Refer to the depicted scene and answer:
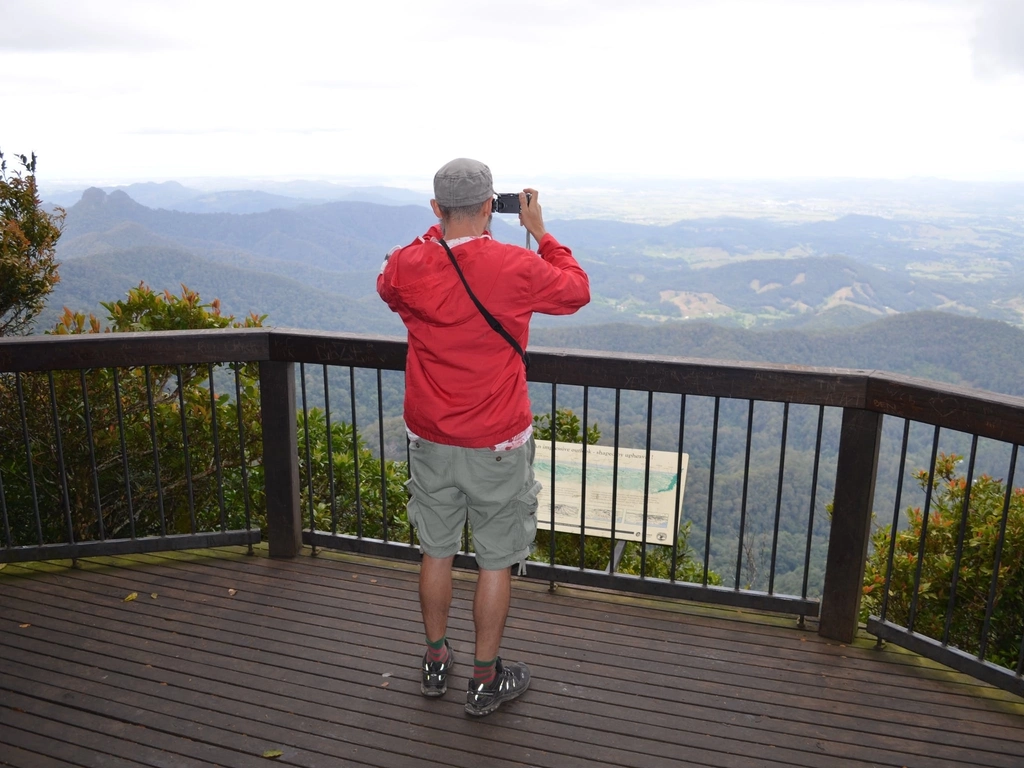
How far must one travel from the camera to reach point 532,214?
221 centimetres

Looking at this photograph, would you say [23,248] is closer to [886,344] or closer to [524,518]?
[524,518]

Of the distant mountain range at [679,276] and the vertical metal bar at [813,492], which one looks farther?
the distant mountain range at [679,276]

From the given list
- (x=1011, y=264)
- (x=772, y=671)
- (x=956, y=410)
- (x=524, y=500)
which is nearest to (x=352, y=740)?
(x=524, y=500)

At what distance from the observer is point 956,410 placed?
245cm

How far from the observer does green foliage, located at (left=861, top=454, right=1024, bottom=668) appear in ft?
11.2

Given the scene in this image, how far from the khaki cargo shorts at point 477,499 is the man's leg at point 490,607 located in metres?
0.04

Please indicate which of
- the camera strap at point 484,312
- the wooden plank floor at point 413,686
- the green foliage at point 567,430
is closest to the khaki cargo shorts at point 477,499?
the camera strap at point 484,312

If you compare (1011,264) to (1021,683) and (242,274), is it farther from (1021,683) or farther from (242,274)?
(1021,683)

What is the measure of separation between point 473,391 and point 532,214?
0.55 m

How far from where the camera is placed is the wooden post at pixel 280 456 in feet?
10.9

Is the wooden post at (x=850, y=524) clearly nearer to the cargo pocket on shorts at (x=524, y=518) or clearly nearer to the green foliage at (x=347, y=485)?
the cargo pocket on shorts at (x=524, y=518)

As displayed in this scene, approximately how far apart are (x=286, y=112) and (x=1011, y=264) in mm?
65910

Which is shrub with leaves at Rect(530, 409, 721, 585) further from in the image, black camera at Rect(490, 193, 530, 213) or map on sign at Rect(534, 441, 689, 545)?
black camera at Rect(490, 193, 530, 213)

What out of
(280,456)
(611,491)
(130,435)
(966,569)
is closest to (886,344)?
(966,569)
